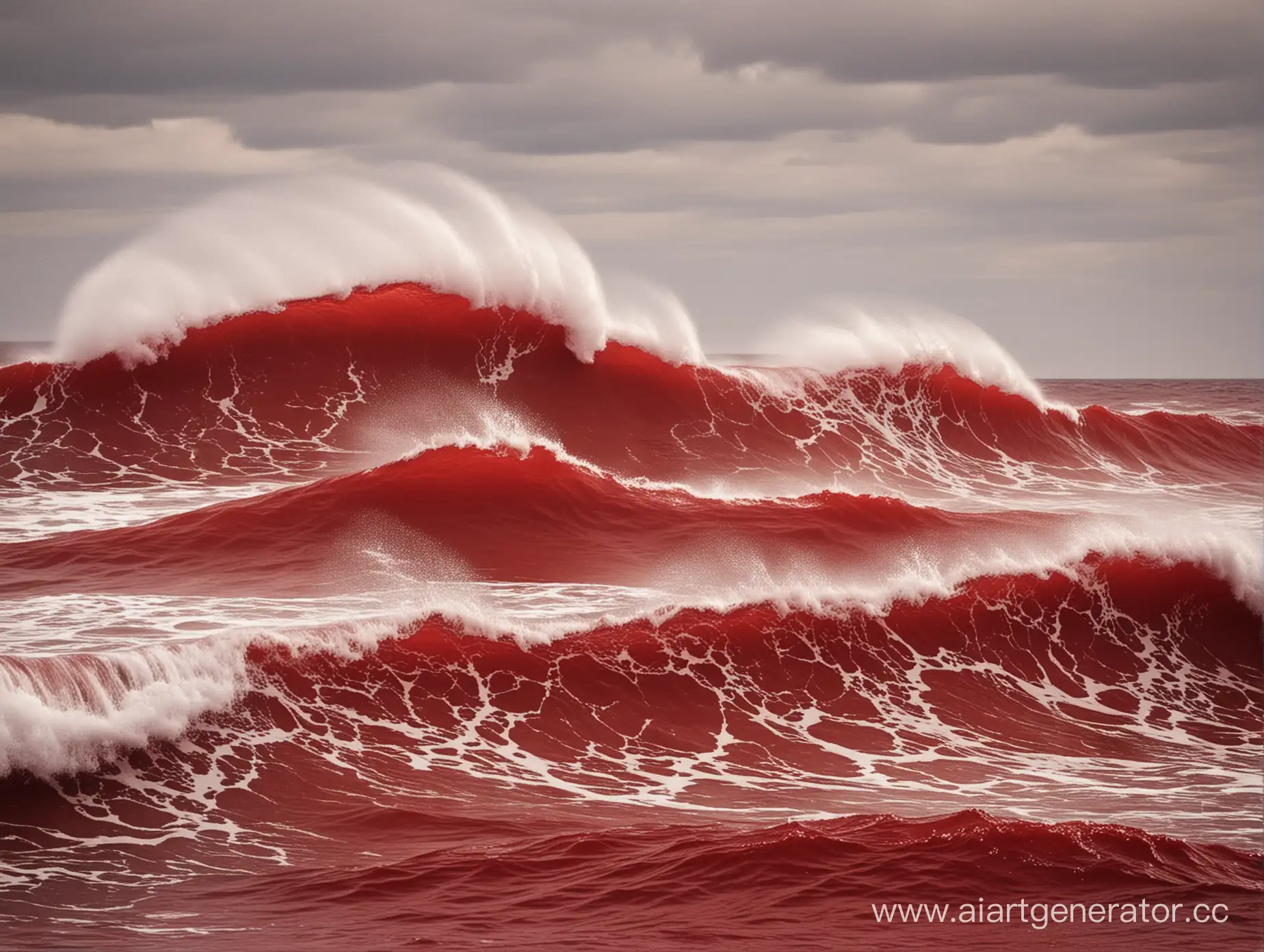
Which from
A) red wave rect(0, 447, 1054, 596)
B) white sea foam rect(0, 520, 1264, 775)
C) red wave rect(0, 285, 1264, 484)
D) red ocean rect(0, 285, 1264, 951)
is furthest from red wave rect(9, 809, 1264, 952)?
red wave rect(0, 285, 1264, 484)

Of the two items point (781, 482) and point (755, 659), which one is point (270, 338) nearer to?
point (781, 482)

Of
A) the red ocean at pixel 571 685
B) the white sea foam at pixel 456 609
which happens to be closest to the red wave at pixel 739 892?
the red ocean at pixel 571 685

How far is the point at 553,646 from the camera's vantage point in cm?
1126

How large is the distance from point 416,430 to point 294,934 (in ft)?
48.9

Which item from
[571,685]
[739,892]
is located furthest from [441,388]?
[739,892]

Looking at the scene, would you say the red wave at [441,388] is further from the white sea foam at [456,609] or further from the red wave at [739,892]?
the red wave at [739,892]

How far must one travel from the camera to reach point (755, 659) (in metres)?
11.6

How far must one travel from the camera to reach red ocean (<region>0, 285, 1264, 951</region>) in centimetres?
714

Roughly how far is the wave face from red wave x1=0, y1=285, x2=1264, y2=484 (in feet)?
0.28

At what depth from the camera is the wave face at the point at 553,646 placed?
7309 millimetres

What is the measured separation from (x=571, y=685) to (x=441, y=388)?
11.8 metres

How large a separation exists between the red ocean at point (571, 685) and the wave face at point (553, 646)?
4 cm

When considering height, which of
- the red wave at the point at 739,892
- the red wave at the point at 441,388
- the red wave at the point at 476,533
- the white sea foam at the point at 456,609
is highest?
the red wave at the point at 441,388

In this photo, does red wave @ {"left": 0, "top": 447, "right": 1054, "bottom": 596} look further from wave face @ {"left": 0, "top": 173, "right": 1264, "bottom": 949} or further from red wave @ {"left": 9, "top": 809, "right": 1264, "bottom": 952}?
red wave @ {"left": 9, "top": 809, "right": 1264, "bottom": 952}
